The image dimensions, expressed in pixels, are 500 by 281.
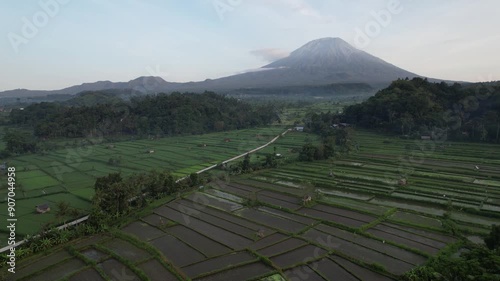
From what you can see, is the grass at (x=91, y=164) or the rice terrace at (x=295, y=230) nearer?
the rice terrace at (x=295, y=230)

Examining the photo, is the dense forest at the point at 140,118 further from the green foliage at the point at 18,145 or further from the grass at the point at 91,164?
the green foliage at the point at 18,145

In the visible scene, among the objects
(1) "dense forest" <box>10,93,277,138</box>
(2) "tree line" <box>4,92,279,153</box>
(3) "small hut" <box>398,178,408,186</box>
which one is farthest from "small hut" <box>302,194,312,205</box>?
(1) "dense forest" <box>10,93,277,138</box>

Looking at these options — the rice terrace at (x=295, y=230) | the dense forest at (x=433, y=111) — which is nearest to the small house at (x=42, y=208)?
the rice terrace at (x=295, y=230)

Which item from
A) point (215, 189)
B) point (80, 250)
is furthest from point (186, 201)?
point (80, 250)

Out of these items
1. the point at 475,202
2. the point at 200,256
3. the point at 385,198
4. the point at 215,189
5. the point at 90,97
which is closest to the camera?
the point at 200,256

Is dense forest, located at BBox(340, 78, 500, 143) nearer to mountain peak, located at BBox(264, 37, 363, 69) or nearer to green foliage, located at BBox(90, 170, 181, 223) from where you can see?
green foliage, located at BBox(90, 170, 181, 223)

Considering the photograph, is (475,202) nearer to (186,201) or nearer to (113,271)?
(186,201)
